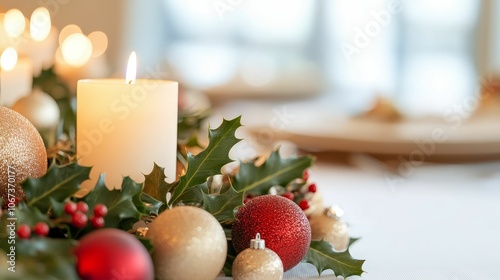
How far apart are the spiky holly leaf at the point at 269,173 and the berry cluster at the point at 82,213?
0.58 feet

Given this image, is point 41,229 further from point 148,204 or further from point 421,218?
point 421,218

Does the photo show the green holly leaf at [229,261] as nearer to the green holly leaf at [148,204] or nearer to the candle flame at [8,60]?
the green holly leaf at [148,204]

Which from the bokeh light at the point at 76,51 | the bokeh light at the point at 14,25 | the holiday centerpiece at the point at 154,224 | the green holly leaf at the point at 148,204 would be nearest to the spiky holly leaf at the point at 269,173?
the holiday centerpiece at the point at 154,224

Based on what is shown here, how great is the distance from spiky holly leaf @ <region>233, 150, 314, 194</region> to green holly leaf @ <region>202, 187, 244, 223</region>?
7 centimetres

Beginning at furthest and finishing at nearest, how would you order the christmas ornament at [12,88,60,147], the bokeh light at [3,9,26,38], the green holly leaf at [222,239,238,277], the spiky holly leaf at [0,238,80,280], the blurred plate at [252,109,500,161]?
1. the blurred plate at [252,109,500,161]
2. the bokeh light at [3,9,26,38]
3. the christmas ornament at [12,88,60,147]
4. the green holly leaf at [222,239,238,277]
5. the spiky holly leaf at [0,238,80,280]

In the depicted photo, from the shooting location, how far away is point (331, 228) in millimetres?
617

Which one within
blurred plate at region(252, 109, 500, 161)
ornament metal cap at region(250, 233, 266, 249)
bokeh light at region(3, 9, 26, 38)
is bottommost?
blurred plate at region(252, 109, 500, 161)

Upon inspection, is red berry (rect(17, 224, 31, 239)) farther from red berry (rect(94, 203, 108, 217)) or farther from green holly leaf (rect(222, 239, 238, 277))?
green holly leaf (rect(222, 239, 238, 277))

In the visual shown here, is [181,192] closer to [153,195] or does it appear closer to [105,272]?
[153,195]

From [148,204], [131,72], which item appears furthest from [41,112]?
[148,204]

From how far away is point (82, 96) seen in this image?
0.55m

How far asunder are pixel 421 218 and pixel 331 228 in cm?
25

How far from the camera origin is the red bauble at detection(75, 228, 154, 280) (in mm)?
371

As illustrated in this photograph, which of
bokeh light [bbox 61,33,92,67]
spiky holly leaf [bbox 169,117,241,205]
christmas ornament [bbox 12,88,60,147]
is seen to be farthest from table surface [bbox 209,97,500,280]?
bokeh light [bbox 61,33,92,67]
